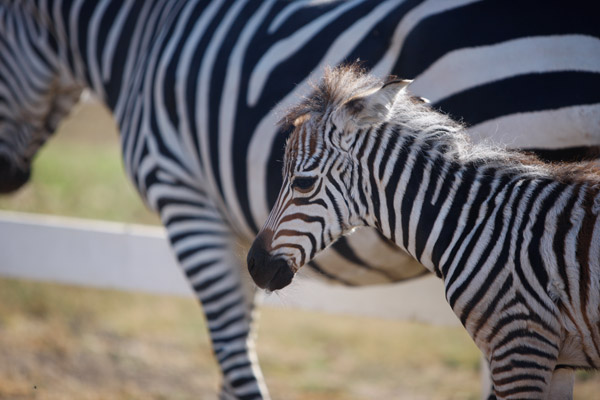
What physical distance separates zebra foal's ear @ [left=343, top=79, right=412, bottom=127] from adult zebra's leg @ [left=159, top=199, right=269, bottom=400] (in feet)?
5.11

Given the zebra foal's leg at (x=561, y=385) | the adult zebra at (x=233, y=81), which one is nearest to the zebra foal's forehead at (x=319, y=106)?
the adult zebra at (x=233, y=81)

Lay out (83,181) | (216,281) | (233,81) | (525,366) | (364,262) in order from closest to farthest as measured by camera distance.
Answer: (525,366), (364,262), (233,81), (216,281), (83,181)

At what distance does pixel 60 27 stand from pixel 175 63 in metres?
1.24

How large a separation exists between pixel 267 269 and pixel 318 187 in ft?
1.19

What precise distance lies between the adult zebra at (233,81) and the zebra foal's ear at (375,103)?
0.61 m

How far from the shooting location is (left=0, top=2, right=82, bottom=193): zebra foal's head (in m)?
4.39

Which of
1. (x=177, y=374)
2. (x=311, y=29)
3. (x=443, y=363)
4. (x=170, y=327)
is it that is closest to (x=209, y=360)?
(x=177, y=374)

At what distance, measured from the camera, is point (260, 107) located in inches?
129

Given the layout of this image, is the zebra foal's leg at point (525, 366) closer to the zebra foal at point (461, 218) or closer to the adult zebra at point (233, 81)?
the zebra foal at point (461, 218)

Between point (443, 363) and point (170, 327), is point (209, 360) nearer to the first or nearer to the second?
point (170, 327)

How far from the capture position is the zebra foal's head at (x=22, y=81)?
14.4 feet

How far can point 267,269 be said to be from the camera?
2406 millimetres

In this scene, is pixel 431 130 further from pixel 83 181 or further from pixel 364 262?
pixel 83 181

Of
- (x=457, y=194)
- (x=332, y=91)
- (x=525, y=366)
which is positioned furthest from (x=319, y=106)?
(x=525, y=366)
